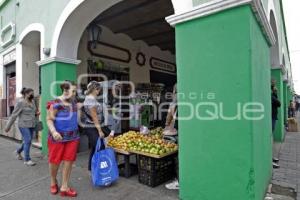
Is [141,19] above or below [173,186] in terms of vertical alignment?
above

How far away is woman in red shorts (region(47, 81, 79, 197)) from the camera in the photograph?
327cm

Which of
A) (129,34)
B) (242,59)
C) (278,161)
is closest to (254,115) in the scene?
(242,59)

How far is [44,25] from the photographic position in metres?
6.04

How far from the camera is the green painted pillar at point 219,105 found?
262 centimetres

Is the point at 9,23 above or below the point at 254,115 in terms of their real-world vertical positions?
above

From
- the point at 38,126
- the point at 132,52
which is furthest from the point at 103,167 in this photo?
the point at 132,52

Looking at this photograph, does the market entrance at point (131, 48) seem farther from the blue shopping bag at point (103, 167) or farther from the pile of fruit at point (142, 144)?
the blue shopping bag at point (103, 167)

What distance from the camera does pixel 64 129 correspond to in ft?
11.0

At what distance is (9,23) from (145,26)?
15.8ft

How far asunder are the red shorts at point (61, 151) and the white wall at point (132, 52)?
486cm

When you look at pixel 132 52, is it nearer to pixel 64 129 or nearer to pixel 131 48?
pixel 131 48

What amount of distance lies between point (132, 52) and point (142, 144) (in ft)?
22.4

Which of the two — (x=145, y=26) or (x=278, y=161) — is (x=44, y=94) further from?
(x=278, y=161)

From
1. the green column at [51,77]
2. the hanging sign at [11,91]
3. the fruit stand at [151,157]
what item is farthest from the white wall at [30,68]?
the fruit stand at [151,157]
